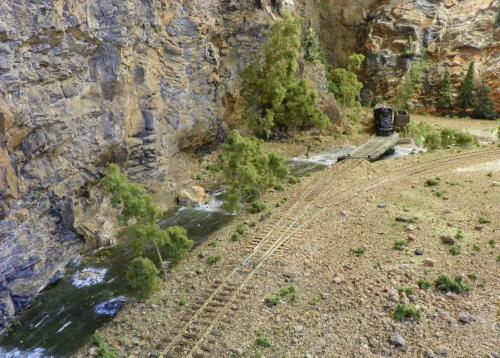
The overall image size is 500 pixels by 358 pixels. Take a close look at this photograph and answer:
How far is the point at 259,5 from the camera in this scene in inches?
1871

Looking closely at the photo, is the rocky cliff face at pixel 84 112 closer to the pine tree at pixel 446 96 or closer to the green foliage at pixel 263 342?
the green foliage at pixel 263 342

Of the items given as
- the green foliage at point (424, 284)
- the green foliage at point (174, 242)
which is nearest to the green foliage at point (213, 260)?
the green foliage at point (174, 242)

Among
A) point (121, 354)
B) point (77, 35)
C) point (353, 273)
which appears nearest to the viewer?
point (121, 354)

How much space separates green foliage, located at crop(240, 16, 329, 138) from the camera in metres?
44.8

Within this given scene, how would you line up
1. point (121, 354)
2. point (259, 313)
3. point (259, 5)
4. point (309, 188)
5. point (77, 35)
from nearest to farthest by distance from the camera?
point (121, 354) → point (259, 313) → point (77, 35) → point (309, 188) → point (259, 5)

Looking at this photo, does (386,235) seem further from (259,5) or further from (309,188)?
(259,5)

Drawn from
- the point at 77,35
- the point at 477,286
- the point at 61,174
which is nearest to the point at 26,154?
the point at 61,174

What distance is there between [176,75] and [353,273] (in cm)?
2315

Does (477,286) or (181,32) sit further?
(181,32)

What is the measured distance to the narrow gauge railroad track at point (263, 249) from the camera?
18.4 metres

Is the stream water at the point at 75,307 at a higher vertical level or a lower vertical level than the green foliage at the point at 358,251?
lower

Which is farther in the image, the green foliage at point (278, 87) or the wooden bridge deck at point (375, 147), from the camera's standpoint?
Answer: the green foliage at point (278, 87)

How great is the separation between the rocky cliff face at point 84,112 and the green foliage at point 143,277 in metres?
5.91

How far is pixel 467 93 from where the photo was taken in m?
60.1
